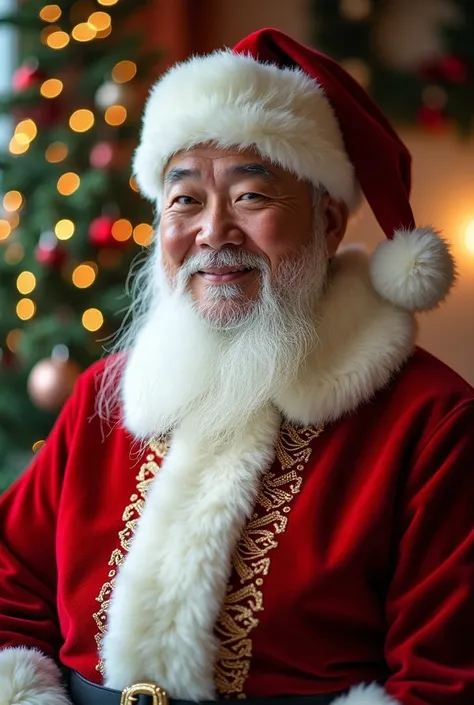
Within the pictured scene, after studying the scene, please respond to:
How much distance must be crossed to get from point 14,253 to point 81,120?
1.65 feet

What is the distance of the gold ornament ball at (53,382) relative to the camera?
8.47 feet

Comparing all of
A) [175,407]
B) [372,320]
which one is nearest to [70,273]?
[175,407]

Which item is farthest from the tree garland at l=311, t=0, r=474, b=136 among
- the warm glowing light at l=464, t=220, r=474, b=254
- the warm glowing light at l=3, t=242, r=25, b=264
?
the warm glowing light at l=3, t=242, r=25, b=264

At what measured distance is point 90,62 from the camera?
2.87 metres

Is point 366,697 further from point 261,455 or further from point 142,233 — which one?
point 142,233

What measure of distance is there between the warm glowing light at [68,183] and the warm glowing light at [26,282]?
0.97ft

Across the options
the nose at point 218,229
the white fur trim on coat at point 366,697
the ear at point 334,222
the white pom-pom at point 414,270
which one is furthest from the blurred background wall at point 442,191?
the white fur trim on coat at point 366,697

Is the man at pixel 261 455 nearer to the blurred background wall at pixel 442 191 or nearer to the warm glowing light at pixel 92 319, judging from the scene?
the warm glowing light at pixel 92 319

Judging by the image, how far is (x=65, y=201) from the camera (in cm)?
275

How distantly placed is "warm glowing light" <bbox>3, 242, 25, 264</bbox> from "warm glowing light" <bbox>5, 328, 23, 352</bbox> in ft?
0.77

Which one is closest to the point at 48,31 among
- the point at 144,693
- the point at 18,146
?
the point at 18,146

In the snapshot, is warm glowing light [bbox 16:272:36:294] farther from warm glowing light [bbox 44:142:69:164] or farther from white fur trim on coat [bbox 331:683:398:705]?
white fur trim on coat [bbox 331:683:398:705]

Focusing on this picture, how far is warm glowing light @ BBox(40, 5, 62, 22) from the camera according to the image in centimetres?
278

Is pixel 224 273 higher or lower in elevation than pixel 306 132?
lower
